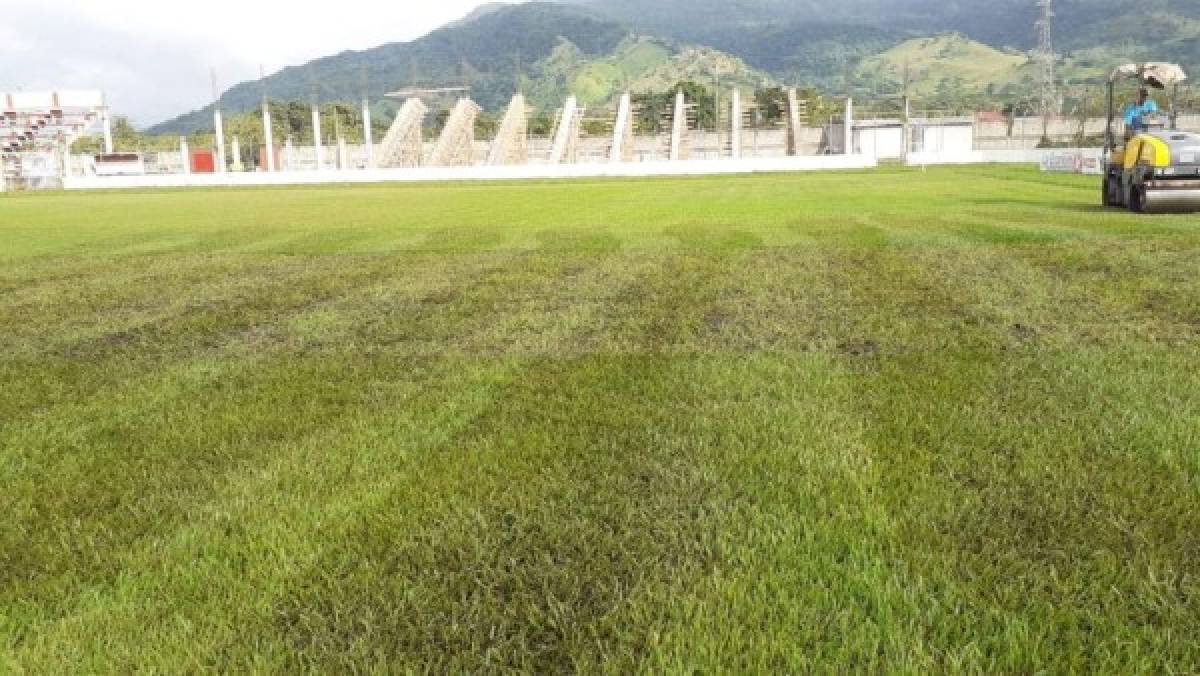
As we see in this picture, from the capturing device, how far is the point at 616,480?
4.08 meters

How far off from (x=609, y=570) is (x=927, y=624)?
1073 mm

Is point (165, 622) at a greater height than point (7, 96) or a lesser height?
lesser

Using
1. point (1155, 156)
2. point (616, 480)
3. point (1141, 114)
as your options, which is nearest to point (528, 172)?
point (1141, 114)

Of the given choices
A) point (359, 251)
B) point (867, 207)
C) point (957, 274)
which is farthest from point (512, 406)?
point (867, 207)

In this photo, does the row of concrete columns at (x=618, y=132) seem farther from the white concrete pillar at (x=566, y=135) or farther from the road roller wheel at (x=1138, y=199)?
the road roller wheel at (x=1138, y=199)

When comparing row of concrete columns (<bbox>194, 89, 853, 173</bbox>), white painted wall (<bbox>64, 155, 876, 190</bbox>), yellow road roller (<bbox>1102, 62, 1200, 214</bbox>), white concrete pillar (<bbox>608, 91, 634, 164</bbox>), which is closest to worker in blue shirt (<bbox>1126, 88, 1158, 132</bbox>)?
yellow road roller (<bbox>1102, 62, 1200, 214</bbox>)

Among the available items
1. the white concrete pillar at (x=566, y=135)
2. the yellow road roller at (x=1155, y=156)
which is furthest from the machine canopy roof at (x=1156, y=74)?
the white concrete pillar at (x=566, y=135)

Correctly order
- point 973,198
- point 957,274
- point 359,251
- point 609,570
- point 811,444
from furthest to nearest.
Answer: point 973,198, point 359,251, point 957,274, point 811,444, point 609,570

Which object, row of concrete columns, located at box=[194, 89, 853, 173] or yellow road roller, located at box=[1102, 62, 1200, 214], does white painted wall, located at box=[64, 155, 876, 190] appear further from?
yellow road roller, located at box=[1102, 62, 1200, 214]

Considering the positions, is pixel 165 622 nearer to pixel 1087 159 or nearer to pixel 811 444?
pixel 811 444

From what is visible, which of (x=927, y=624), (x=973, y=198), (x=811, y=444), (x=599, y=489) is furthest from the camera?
(x=973, y=198)

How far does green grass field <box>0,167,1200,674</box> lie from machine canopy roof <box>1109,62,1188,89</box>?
8376mm

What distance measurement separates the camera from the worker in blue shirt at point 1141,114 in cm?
1683

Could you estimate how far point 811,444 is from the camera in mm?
4516
